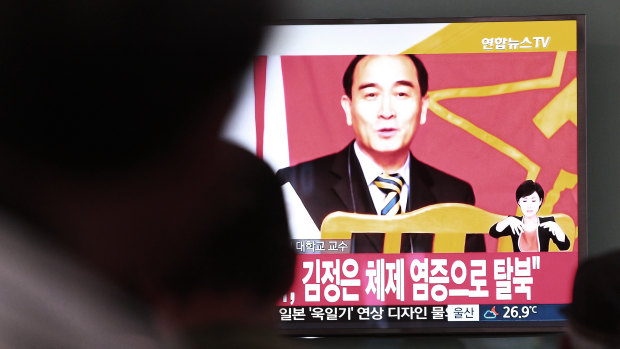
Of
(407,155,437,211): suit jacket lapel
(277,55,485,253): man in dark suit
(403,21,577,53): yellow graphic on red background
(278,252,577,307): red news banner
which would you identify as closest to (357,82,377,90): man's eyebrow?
(277,55,485,253): man in dark suit

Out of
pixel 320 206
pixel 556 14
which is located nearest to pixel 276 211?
pixel 320 206

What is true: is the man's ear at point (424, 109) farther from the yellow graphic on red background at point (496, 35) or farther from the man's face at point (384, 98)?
the yellow graphic on red background at point (496, 35)

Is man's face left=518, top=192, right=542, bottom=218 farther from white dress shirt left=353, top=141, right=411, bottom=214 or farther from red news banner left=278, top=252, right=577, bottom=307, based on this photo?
white dress shirt left=353, top=141, right=411, bottom=214

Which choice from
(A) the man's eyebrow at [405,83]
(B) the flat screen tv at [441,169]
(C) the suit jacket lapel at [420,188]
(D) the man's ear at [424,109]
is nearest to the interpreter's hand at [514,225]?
(B) the flat screen tv at [441,169]

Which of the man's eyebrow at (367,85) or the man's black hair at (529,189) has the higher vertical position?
the man's eyebrow at (367,85)

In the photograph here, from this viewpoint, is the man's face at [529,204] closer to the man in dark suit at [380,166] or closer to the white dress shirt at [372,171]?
the man in dark suit at [380,166]

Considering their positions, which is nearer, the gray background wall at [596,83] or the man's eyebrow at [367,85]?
the man's eyebrow at [367,85]

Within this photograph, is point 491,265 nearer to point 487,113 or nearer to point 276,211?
point 487,113

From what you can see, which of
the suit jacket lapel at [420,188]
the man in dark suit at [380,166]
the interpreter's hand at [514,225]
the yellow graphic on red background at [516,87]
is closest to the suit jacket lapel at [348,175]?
the man in dark suit at [380,166]

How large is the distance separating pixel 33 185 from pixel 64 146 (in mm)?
13

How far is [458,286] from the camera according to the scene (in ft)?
7.02

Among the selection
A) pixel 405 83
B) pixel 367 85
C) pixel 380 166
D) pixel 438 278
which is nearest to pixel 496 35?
pixel 405 83

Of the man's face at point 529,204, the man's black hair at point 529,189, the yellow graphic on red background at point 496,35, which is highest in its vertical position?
the yellow graphic on red background at point 496,35

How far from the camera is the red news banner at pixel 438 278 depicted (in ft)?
7.01
